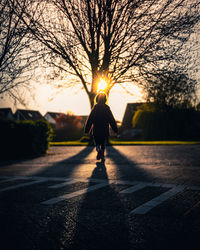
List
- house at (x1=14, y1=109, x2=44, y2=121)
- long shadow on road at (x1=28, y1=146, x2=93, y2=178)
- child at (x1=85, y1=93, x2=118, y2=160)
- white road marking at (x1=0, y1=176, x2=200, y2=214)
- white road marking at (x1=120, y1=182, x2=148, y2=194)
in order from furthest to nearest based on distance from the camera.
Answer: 1. house at (x1=14, y1=109, x2=44, y2=121)
2. child at (x1=85, y1=93, x2=118, y2=160)
3. long shadow on road at (x1=28, y1=146, x2=93, y2=178)
4. white road marking at (x1=120, y1=182, x2=148, y2=194)
5. white road marking at (x1=0, y1=176, x2=200, y2=214)

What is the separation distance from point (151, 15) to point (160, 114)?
21.1m

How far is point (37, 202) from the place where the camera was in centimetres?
407

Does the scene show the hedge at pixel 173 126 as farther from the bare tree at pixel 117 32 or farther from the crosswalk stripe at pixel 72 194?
the crosswalk stripe at pixel 72 194

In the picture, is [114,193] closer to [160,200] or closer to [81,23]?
[160,200]

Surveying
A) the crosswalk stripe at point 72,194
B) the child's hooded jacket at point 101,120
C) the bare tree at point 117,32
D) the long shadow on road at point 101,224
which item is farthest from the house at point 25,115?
the long shadow on road at point 101,224

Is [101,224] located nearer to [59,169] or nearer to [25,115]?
[59,169]

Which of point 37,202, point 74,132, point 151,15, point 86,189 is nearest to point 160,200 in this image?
point 86,189

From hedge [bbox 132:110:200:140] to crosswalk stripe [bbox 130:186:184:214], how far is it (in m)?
30.4

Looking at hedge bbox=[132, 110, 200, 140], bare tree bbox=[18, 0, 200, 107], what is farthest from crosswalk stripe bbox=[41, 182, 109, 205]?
hedge bbox=[132, 110, 200, 140]

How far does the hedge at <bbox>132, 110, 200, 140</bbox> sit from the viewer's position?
33.7 meters

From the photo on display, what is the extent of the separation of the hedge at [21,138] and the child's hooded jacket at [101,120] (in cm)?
480

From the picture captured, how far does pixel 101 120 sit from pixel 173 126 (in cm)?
2750

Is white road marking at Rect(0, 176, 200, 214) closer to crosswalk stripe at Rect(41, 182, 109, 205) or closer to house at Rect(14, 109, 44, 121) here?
crosswalk stripe at Rect(41, 182, 109, 205)

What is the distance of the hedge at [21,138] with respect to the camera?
455 inches
